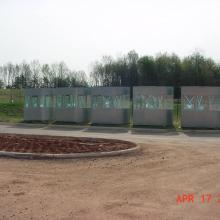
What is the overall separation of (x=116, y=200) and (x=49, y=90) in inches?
826

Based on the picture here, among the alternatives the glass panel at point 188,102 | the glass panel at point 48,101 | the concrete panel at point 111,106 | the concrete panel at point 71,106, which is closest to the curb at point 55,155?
the glass panel at point 188,102

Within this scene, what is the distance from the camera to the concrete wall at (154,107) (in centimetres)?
2234

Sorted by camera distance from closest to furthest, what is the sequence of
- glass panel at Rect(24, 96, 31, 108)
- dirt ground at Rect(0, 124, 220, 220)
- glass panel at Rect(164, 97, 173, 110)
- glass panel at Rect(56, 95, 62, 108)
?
dirt ground at Rect(0, 124, 220, 220), glass panel at Rect(164, 97, 173, 110), glass panel at Rect(56, 95, 62, 108), glass panel at Rect(24, 96, 31, 108)

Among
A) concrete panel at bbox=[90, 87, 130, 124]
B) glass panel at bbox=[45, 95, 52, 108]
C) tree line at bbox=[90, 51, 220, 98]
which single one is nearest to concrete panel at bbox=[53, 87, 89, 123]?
glass panel at bbox=[45, 95, 52, 108]

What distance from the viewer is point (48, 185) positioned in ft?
23.2

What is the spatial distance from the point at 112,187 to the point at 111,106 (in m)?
16.8

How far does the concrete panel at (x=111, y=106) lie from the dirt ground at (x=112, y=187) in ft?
42.3

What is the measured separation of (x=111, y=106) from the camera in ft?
77.7

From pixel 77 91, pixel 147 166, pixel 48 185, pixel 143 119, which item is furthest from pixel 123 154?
pixel 77 91

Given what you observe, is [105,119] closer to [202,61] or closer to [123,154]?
[123,154]

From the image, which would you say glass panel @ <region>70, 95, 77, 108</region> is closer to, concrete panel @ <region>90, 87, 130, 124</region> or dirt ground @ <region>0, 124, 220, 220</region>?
concrete panel @ <region>90, 87, 130, 124</region>

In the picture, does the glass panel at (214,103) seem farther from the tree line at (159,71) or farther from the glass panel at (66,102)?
the tree line at (159,71)

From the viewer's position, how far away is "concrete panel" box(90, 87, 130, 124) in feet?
77.2
